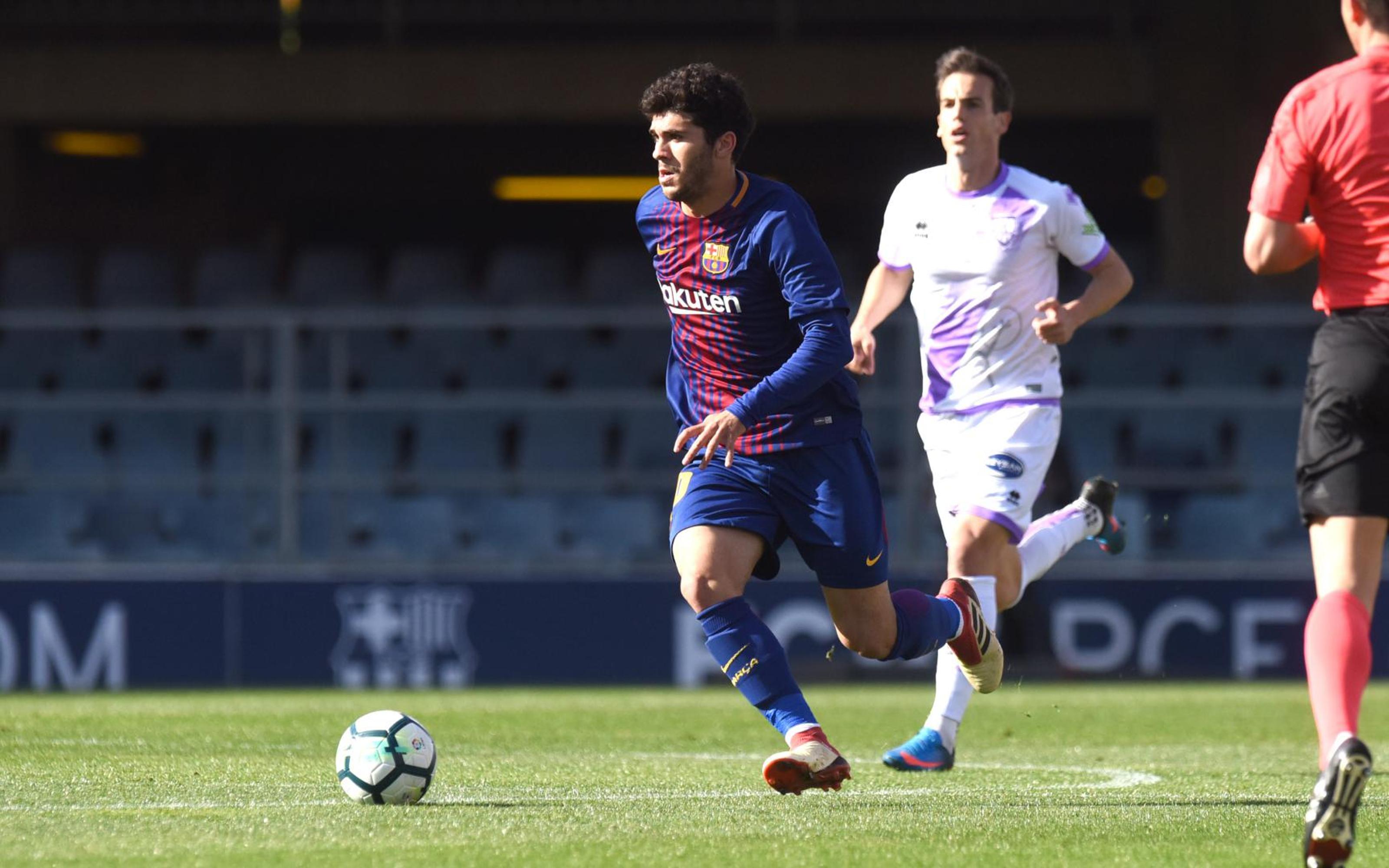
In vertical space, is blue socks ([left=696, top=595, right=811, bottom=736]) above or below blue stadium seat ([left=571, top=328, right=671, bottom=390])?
below

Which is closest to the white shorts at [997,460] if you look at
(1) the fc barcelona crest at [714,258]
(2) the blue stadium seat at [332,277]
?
(1) the fc barcelona crest at [714,258]

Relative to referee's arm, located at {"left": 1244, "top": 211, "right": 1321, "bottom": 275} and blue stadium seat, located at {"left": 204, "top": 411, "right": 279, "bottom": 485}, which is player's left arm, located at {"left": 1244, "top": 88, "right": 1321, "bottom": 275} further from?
blue stadium seat, located at {"left": 204, "top": 411, "right": 279, "bottom": 485}

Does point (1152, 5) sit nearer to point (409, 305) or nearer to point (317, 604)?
point (409, 305)

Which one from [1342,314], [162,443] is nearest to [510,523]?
[162,443]

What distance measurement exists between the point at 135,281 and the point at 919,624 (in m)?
11.2

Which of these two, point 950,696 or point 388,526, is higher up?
point 950,696

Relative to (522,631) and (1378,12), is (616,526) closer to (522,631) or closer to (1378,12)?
(522,631)

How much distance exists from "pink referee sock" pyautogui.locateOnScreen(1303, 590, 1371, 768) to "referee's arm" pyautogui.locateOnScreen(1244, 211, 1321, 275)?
69cm

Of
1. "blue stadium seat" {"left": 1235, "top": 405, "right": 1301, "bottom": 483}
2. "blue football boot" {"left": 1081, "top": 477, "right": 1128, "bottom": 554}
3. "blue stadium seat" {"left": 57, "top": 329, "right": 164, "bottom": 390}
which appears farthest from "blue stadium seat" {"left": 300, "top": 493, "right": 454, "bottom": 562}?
"blue football boot" {"left": 1081, "top": 477, "right": 1128, "bottom": 554}

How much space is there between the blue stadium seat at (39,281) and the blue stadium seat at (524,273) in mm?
3114

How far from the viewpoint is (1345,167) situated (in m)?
4.30

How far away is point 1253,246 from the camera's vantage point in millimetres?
4270

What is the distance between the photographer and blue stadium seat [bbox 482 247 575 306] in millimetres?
15617

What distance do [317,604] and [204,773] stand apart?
19.7 feet
